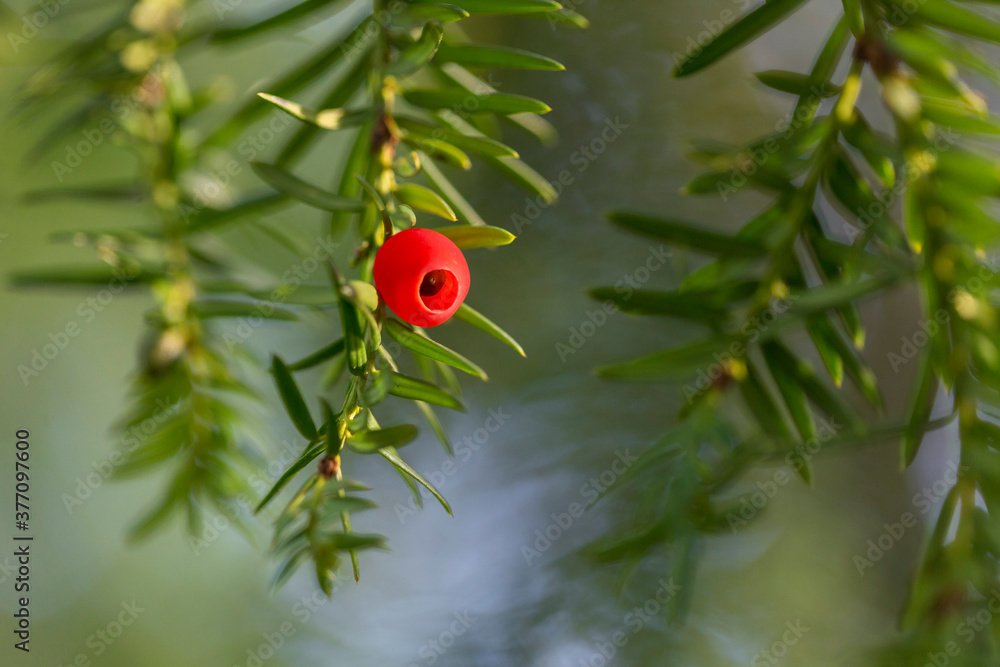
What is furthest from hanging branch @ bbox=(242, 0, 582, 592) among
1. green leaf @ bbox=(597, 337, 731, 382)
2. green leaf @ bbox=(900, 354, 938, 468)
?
green leaf @ bbox=(900, 354, 938, 468)

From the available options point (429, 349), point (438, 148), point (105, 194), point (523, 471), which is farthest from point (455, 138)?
point (523, 471)

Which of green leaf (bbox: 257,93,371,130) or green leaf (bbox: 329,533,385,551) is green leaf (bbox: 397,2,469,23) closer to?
green leaf (bbox: 257,93,371,130)

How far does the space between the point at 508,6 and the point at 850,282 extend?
0.23 meters

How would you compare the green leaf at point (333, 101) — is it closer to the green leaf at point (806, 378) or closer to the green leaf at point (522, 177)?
the green leaf at point (522, 177)

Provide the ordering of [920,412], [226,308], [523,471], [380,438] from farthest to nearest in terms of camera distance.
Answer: [523,471], [226,308], [920,412], [380,438]

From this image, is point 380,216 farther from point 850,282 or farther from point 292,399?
point 850,282

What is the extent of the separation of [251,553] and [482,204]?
81cm

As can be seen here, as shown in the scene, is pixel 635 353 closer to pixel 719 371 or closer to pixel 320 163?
pixel 719 371

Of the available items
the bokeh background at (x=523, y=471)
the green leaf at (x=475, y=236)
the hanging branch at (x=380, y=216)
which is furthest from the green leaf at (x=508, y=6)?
the bokeh background at (x=523, y=471)

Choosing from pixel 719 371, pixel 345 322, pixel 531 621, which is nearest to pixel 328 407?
pixel 345 322

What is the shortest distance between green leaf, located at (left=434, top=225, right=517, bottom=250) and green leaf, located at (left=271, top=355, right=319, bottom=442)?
0.32 feet

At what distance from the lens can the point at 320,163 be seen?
1516 mm

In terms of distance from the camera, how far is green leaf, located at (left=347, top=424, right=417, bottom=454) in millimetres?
281

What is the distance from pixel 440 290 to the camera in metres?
0.33
